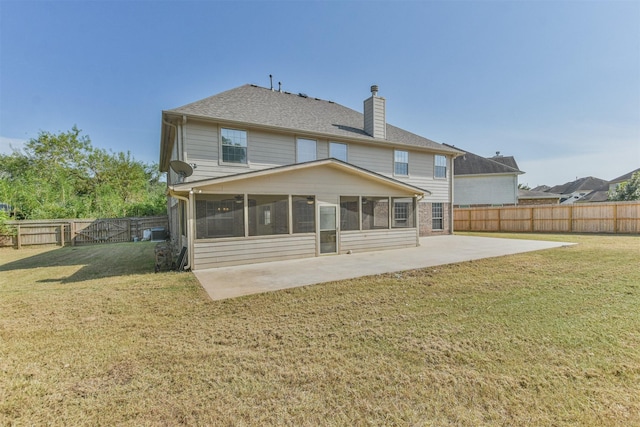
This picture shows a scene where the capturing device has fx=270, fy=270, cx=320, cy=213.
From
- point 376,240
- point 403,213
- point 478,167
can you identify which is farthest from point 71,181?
point 478,167

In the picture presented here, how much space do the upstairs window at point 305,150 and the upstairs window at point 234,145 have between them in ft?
7.04

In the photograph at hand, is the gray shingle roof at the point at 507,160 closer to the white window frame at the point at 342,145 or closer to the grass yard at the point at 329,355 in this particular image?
the white window frame at the point at 342,145

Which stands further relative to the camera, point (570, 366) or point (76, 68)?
point (76, 68)

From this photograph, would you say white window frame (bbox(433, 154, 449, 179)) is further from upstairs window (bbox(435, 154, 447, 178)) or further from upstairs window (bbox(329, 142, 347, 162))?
upstairs window (bbox(329, 142, 347, 162))

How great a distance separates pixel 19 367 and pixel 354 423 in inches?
137

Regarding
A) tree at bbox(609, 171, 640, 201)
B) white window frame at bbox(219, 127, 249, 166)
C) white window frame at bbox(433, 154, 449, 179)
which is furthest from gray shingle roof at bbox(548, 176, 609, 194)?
white window frame at bbox(219, 127, 249, 166)

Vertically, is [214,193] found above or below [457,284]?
above

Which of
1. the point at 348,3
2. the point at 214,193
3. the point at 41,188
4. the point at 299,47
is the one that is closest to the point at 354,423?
the point at 214,193

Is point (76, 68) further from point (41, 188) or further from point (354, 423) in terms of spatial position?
point (354, 423)

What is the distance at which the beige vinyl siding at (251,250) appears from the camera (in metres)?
7.61

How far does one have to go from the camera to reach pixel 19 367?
111 inches

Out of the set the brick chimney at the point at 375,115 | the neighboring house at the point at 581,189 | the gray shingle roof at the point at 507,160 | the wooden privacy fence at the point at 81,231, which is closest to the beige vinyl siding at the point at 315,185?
the brick chimney at the point at 375,115

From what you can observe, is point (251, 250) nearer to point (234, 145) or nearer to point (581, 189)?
point (234, 145)

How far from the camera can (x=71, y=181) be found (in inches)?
888
